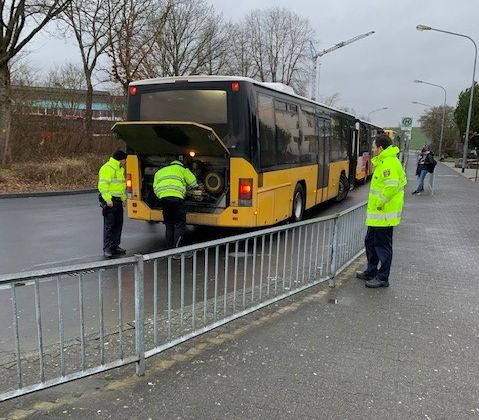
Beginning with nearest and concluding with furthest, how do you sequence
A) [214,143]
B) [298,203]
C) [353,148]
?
1. [214,143]
2. [298,203]
3. [353,148]

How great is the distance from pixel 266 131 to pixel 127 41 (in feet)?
51.3

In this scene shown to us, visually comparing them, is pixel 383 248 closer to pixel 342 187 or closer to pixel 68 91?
pixel 342 187

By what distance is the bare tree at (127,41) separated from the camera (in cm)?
2167

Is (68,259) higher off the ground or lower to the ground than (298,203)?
lower

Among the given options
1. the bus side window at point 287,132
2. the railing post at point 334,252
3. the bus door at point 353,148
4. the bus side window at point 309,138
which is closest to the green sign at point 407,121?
the bus door at point 353,148

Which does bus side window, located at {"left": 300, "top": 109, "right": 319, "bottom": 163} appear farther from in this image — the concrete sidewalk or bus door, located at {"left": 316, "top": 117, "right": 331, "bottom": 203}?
the concrete sidewalk

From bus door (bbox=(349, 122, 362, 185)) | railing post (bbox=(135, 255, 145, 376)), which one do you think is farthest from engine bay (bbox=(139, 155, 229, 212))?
bus door (bbox=(349, 122, 362, 185))

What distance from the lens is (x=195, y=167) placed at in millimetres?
8234

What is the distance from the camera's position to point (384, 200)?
565cm

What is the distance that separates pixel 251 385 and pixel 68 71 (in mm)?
41399

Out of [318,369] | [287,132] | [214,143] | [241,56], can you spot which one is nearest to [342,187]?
[287,132]

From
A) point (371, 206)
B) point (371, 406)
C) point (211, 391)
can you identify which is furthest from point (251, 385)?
point (371, 206)

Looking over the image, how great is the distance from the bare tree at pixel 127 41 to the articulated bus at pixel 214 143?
1402 cm

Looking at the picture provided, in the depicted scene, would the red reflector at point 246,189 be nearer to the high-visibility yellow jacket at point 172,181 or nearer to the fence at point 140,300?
the high-visibility yellow jacket at point 172,181
